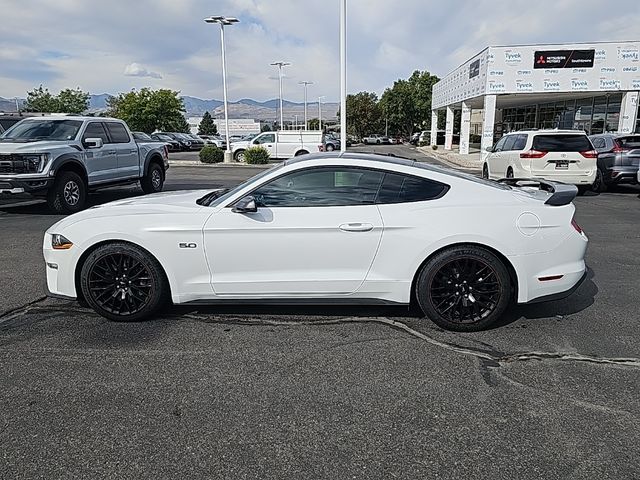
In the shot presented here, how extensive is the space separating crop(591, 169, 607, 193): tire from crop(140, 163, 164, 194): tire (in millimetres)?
11545

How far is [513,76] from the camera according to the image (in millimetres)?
24859

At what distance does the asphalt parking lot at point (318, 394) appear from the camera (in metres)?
2.64

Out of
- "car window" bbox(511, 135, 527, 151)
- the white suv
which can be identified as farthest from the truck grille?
"car window" bbox(511, 135, 527, 151)

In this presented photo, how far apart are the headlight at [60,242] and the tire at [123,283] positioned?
0.20m

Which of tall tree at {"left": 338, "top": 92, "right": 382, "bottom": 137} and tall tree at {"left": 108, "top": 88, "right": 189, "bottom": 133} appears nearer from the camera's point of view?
tall tree at {"left": 108, "top": 88, "right": 189, "bottom": 133}

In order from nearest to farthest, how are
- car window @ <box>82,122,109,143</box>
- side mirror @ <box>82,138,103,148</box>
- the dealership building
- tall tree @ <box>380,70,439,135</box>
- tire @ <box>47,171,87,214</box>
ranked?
tire @ <box>47,171,87,214</box> → side mirror @ <box>82,138,103,148</box> → car window @ <box>82,122,109,143</box> → the dealership building → tall tree @ <box>380,70,439,135</box>

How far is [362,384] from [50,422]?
1.89 metres

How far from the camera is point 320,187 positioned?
4.32 m

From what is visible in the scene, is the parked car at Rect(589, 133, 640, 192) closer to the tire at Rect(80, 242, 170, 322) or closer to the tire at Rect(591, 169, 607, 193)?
the tire at Rect(591, 169, 607, 193)

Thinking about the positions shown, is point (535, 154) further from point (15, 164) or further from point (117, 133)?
point (15, 164)

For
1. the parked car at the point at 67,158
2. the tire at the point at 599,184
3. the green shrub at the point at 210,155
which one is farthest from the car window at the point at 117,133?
the green shrub at the point at 210,155

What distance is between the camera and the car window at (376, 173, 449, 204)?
4277 millimetres

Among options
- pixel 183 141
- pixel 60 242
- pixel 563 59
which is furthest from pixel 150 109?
pixel 60 242

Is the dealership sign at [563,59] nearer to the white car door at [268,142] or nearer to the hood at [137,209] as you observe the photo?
the white car door at [268,142]
